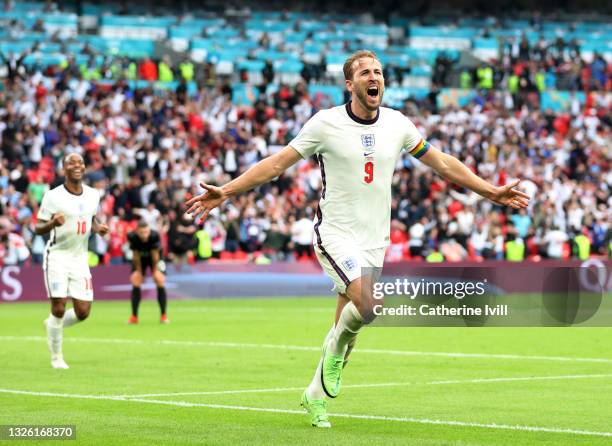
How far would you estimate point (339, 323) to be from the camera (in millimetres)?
10344

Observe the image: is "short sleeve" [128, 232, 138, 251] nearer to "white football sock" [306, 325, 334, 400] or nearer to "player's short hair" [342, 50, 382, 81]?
"white football sock" [306, 325, 334, 400]

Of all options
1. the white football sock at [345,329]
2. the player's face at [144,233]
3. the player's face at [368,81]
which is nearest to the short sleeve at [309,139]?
the player's face at [368,81]

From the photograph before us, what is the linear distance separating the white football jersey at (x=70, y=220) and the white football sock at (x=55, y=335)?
0.77 metres

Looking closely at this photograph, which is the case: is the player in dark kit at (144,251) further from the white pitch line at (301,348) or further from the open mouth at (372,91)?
the open mouth at (372,91)

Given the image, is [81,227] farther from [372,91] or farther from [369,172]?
[372,91]

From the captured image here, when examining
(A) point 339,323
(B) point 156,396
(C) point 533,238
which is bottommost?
(C) point 533,238

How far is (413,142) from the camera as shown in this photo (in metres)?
10.7

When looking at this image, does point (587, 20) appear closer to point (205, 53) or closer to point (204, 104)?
point (205, 53)

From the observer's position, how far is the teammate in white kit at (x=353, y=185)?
33.6ft

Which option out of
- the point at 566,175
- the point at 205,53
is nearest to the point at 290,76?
the point at 205,53

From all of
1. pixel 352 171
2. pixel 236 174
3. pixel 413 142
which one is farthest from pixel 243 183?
pixel 236 174

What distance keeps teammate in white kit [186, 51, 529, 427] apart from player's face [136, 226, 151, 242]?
1553 centimetres

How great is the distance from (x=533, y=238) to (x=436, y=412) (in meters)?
26.4

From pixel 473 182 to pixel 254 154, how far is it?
90.6ft
